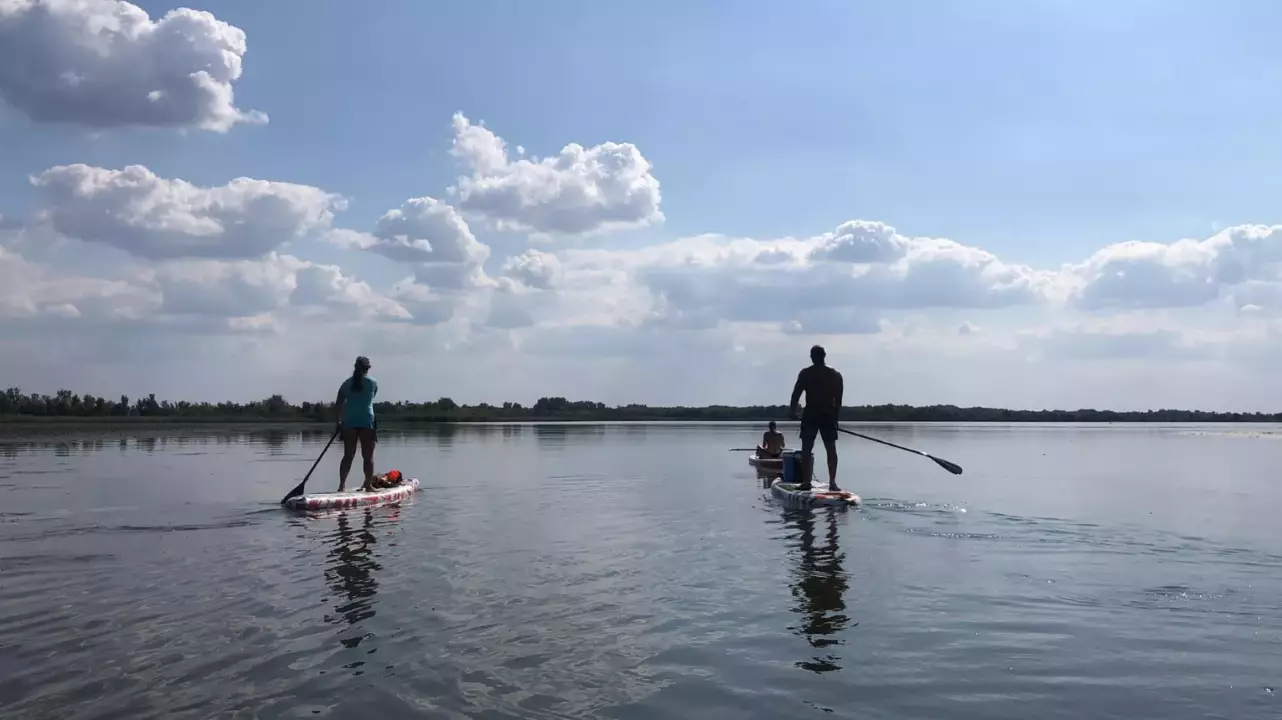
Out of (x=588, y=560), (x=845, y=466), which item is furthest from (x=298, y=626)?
(x=845, y=466)

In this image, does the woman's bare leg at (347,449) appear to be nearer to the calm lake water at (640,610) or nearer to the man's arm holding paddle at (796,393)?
the calm lake water at (640,610)

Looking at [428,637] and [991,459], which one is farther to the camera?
[991,459]

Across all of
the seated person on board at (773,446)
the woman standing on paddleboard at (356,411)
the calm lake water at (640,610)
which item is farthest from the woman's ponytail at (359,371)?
the seated person on board at (773,446)

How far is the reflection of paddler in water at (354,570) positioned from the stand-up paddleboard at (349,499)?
2.06 metres

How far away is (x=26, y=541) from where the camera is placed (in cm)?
1208

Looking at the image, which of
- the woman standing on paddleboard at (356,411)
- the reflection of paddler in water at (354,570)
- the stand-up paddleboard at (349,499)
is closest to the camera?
the reflection of paddler in water at (354,570)

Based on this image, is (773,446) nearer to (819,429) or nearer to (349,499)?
(819,429)

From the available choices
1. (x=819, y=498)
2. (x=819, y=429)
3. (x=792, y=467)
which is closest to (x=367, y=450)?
(x=819, y=498)

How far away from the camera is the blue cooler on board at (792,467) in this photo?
63.0 ft

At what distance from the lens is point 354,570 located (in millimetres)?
9977

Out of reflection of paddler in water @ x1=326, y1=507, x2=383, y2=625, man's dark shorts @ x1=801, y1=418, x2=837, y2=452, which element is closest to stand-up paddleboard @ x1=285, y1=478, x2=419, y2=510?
reflection of paddler in water @ x1=326, y1=507, x2=383, y2=625

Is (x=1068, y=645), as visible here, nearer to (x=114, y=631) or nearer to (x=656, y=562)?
(x=656, y=562)

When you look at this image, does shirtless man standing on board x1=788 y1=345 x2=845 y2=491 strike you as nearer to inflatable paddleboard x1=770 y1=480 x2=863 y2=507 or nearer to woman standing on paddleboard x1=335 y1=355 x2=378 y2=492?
inflatable paddleboard x1=770 y1=480 x2=863 y2=507

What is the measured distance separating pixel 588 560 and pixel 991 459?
27.6 m
